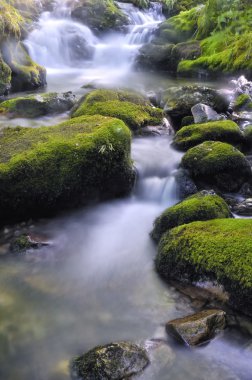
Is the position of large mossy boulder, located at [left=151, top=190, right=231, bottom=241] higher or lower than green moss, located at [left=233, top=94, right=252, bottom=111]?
lower

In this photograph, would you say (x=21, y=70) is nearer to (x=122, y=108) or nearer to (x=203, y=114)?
(x=122, y=108)

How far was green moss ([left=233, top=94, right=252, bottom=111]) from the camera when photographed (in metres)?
10.6

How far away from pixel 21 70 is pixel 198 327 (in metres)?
11.7

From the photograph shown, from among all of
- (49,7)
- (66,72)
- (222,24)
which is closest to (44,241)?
(66,72)

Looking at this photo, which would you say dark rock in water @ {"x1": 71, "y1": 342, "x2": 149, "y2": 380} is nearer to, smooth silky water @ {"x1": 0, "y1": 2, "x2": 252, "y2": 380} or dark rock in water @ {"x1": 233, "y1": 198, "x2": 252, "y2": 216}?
smooth silky water @ {"x1": 0, "y1": 2, "x2": 252, "y2": 380}

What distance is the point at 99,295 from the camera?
4.31 m

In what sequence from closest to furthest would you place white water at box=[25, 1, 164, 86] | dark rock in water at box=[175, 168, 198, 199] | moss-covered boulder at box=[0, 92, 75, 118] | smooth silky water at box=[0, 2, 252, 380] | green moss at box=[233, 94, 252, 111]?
smooth silky water at box=[0, 2, 252, 380] < dark rock in water at box=[175, 168, 198, 199] < moss-covered boulder at box=[0, 92, 75, 118] < green moss at box=[233, 94, 252, 111] < white water at box=[25, 1, 164, 86]

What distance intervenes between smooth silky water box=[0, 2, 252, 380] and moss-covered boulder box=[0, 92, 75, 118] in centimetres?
342

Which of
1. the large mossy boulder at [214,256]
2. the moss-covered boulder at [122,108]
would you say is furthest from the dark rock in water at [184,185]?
the moss-covered boulder at [122,108]

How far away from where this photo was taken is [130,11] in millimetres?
25344

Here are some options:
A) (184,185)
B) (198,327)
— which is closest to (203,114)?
(184,185)

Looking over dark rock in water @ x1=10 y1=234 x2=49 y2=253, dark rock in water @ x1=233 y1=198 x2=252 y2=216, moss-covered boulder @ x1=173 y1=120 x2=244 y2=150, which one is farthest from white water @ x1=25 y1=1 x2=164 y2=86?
dark rock in water @ x1=10 y1=234 x2=49 y2=253

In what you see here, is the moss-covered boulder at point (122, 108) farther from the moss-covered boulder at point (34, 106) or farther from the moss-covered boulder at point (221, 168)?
the moss-covered boulder at point (221, 168)

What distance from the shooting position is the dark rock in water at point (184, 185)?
6367 mm
